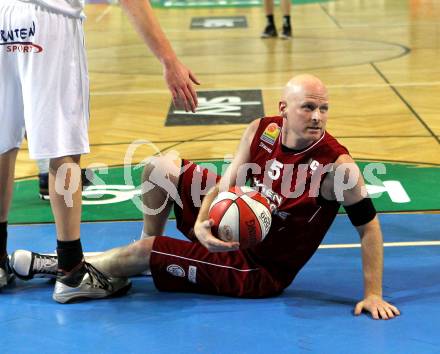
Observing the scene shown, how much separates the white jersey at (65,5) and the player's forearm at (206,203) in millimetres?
943

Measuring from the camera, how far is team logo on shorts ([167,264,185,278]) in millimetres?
3885

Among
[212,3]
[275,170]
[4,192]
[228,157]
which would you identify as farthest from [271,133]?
[212,3]

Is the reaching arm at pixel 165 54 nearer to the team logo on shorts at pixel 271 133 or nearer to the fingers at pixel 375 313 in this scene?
the team logo on shorts at pixel 271 133

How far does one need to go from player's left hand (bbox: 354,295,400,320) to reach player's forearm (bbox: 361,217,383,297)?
0.11ft

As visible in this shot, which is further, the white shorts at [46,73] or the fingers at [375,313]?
the white shorts at [46,73]

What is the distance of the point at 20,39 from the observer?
373cm

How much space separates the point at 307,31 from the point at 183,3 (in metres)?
5.39

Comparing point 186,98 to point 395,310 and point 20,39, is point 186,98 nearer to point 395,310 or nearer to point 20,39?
point 20,39

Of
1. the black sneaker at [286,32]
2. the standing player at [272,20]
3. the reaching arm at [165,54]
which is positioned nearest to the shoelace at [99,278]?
the reaching arm at [165,54]

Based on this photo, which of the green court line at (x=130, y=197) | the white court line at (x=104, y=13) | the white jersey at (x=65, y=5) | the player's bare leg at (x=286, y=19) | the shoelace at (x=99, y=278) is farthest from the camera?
the white court line at (x=104, y=13)

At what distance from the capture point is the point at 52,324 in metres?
3.64

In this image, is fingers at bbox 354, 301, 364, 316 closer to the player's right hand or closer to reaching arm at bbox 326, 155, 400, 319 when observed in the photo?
reaching arm at bbox 326, 155, 400, 319

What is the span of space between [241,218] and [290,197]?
0.32m

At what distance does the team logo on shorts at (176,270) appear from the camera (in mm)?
3885
